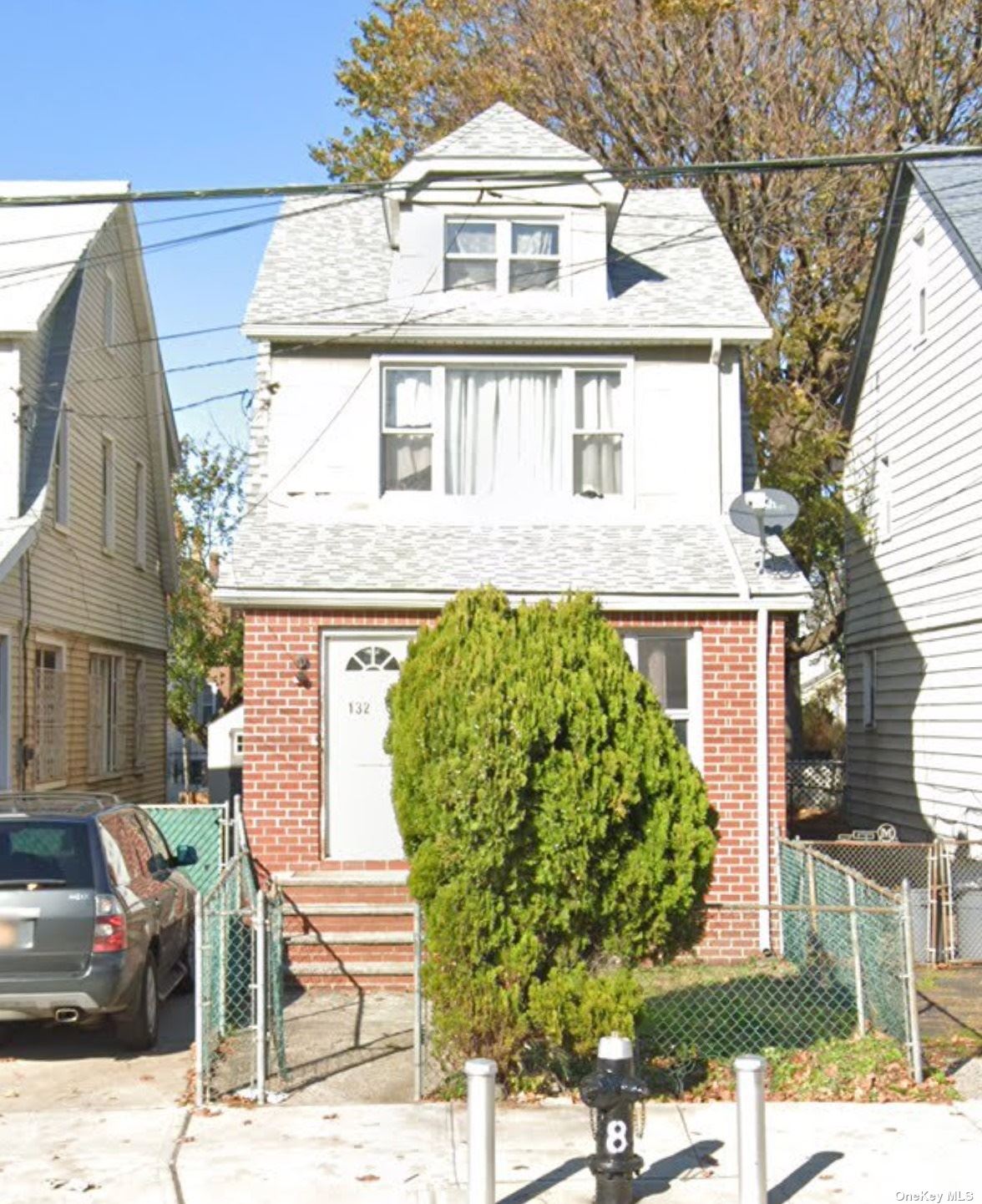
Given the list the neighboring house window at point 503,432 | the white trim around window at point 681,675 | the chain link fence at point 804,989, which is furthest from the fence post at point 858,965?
the neighboring house window at point 503,432

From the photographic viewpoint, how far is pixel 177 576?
2497 centimetres

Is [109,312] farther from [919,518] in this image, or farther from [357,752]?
[919,518]

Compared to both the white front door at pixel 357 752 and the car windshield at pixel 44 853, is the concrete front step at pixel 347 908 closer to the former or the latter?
the white front door at pixel 357 752

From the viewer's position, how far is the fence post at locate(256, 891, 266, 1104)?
8656mm

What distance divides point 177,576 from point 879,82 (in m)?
14.2

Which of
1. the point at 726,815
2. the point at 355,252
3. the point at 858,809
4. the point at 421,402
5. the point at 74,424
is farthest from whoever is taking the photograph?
the point at 858,809

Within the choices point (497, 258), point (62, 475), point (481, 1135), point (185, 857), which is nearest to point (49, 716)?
point (62, 475)

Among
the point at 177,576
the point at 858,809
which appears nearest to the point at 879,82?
the point at 858,809

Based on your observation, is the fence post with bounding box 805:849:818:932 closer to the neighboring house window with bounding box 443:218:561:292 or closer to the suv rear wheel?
the suv rear wheel

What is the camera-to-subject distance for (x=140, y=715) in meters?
23.2

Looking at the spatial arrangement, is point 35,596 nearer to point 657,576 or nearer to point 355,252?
point 355,252

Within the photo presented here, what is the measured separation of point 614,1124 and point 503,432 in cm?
880

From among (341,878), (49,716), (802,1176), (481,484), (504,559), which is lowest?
(802,1176)

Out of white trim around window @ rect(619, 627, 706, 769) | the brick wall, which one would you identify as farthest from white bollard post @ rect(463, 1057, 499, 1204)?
white trim around window @ rect(619, 627, 706, 769)
